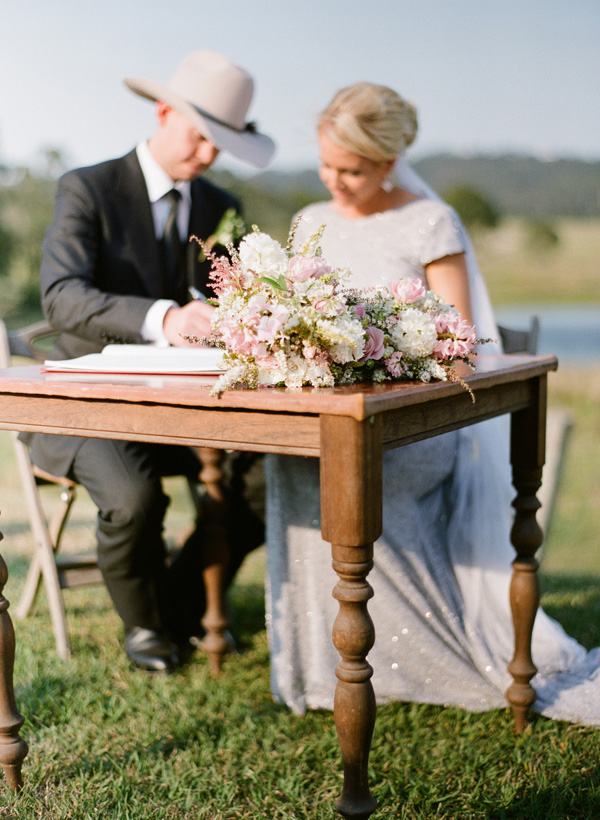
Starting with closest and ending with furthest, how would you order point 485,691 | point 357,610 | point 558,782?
point 357,610 → point 558,782 → point 485,691

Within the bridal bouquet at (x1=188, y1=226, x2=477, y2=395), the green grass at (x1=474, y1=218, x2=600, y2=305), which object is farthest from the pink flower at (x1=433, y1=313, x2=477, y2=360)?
the green grass at (x1=474, y1=218, x2=600, y2=305)

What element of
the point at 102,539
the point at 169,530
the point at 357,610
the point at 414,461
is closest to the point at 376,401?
the point at 357,610

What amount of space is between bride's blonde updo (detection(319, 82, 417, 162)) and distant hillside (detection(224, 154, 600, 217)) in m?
10.9

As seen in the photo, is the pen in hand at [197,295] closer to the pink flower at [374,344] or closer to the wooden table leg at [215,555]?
the wooden table leg at [215,555]

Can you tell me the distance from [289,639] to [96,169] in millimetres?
2023

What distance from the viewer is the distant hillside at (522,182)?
584 inches

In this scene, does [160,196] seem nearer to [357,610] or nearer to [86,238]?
[86,238]

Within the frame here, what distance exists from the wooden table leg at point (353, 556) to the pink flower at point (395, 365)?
0.30 metres

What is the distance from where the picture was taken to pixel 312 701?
2885 mm

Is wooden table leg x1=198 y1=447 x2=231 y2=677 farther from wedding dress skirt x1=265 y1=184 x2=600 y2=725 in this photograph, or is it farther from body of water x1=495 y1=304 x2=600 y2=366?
body of water x1=495 y1=304 x2=600 y2=366

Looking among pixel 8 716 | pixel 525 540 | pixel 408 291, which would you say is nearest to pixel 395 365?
pixel 408 291

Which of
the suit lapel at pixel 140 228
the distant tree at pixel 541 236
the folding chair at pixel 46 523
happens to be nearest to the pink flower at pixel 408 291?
the suit lapel at pixel 140 228

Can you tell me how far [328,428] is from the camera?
70.4 inches

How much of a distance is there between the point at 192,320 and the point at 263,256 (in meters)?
0.70
